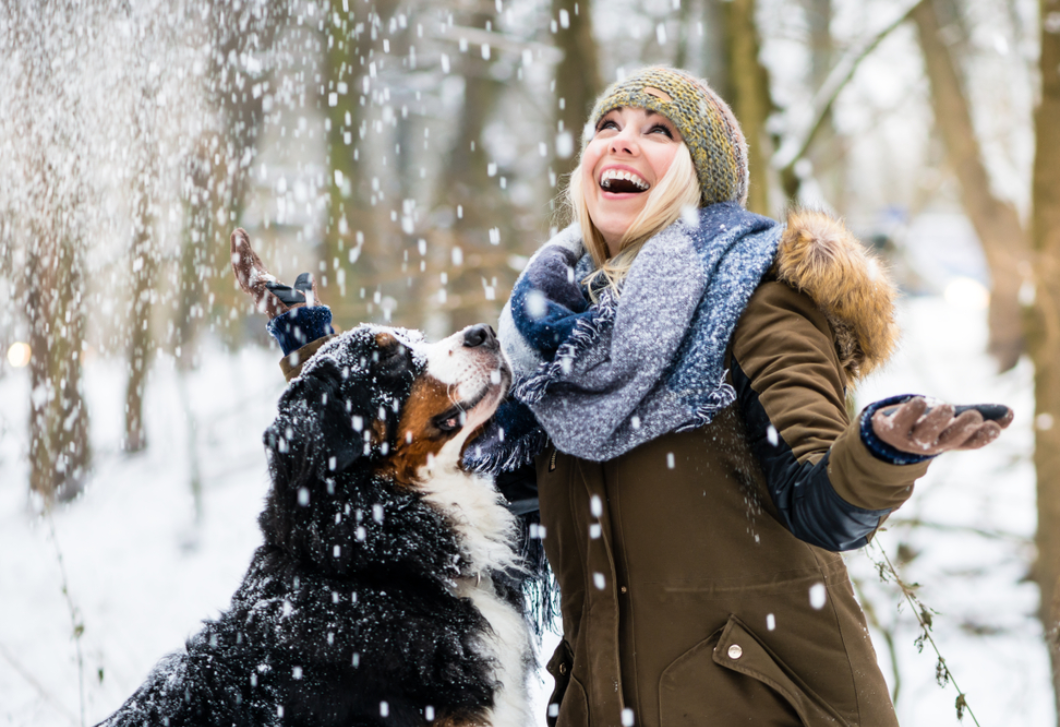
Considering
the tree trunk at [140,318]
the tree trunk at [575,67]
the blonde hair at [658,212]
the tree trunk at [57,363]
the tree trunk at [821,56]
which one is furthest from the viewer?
the tree trunk at [821,56]

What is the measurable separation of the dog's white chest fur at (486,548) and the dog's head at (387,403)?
0.05 m

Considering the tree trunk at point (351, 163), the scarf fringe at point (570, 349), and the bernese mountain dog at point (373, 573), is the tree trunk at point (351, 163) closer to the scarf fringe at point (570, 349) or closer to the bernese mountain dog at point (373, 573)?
the bernese mountain dog at point (373, 573)

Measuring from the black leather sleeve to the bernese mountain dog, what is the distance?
0.96 meters

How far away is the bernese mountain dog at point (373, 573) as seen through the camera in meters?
2.17

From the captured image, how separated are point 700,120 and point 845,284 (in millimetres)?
725

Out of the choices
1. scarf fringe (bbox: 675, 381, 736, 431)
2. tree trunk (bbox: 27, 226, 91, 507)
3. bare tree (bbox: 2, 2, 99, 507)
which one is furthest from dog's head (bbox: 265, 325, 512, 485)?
tree trunk (bbox: 27, 226, 91, 507)

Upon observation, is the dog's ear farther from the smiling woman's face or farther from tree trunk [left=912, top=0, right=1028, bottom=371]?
tree trunk [left=912, top=0, right=1028, bottom=371]

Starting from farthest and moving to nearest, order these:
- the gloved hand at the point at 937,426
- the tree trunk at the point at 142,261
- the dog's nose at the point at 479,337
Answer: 1. the tree trunk at the point at 142,261
2. the dog's nose at the point at 479,337
3. the gloved hand at the point at 937,426

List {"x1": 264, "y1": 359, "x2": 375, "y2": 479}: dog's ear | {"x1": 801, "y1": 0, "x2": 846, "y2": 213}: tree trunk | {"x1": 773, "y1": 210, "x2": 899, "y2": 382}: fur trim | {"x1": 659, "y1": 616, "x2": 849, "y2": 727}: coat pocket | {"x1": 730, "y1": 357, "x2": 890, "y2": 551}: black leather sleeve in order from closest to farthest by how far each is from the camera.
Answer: {"x1": 730, "y1": 357, "x2": 890, "y2": 551}: black leather sleeve, {"x1": 659, "y1": 616, "x2": 849, "y2": 727}: coat pocket, {"x1": 773, "y1": 210, "x2": 899, "y2": 382}: fur trim, {"x1": 264, "y1": 359, "x2": 375, "y2": 479}: dog's ear, {"x1": 801, "y1": 0, "x2": 846, "y2": 213}: tree trunk

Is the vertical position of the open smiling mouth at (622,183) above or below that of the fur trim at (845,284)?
above

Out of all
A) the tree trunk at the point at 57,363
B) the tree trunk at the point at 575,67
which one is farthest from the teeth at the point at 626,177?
the tree trunk at the point at 57,363

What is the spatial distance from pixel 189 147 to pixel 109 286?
1.76 m

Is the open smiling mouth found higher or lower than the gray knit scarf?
higher

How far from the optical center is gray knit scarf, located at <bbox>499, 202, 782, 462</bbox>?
1956 mm
